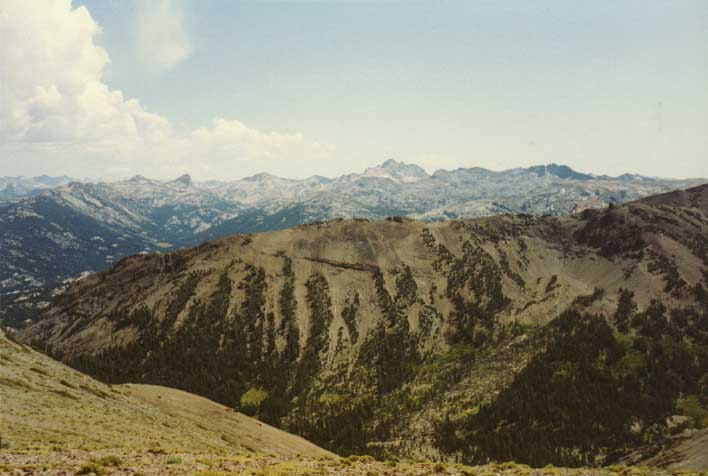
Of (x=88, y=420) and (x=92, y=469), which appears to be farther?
(x=88, y=420)

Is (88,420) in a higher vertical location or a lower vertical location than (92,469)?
lower

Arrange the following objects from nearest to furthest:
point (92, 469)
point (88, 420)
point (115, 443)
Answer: point (92, 469) < point (115, 443) < point (88, 420)

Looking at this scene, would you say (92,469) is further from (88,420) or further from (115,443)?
(88,420)

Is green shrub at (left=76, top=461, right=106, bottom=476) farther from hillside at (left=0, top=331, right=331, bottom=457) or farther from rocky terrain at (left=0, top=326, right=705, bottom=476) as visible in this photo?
hillside at (left=0, top=331, right=331, bottom=457)

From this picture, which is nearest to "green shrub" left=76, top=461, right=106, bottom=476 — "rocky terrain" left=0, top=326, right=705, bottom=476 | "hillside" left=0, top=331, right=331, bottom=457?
"rocky terrain" left=0, top=326, right=705, bottom=476

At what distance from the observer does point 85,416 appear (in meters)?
57.7

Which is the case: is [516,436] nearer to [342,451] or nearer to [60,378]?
[342,451]

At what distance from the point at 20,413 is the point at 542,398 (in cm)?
20678

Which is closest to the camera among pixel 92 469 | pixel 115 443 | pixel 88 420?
pixel 92 469

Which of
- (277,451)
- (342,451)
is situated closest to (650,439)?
(342,451)

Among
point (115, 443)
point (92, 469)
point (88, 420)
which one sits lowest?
point (88, 420)

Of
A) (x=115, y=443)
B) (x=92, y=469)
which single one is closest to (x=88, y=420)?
(x=115, y=443)

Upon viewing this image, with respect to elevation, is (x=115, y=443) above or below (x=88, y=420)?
above

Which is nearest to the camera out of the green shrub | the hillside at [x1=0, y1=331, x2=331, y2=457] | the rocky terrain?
the green shrub
